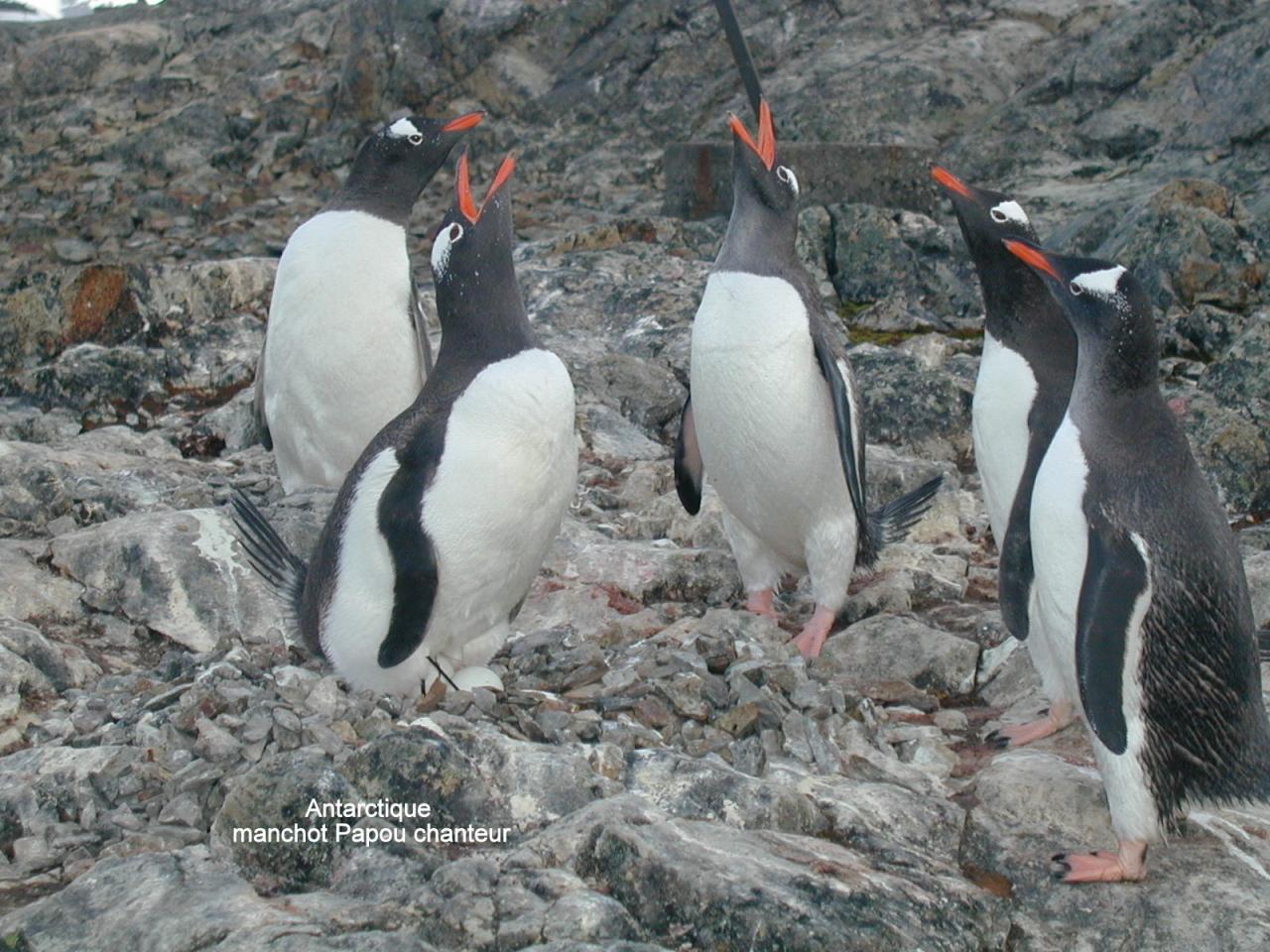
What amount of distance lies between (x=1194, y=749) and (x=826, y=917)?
3.66 feet

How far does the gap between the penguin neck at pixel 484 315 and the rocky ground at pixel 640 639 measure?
3.01 feet

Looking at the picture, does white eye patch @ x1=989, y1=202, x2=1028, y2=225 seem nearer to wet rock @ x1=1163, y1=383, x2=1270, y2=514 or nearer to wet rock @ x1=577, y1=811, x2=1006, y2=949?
wet rock @ x1=1163, y1=383, x2=1270, y2=514

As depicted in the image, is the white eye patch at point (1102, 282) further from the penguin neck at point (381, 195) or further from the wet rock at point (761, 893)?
the penguin neck at point (381, 195)

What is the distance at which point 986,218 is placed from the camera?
523 centimetres

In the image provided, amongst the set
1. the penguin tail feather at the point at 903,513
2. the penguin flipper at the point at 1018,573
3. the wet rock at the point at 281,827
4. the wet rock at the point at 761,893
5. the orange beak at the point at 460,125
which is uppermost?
the orange beak at the point at 460,125

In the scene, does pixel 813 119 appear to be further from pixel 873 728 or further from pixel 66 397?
pixel 873 728

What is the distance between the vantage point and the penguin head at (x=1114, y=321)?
3.75m

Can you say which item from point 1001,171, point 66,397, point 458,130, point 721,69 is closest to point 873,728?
point 458,130

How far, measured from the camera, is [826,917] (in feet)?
9.28

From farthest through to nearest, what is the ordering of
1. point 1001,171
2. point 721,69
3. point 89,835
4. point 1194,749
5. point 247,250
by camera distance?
1. point 721,69
2. point 247,250
3. point 1001,171
4. point 1194,749
5. point 89,835

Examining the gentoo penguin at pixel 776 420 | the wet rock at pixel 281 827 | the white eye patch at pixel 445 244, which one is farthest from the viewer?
the gentoo penguin at pixel 776 420

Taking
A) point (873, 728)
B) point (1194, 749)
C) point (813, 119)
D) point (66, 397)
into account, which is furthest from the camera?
point (813, 119)

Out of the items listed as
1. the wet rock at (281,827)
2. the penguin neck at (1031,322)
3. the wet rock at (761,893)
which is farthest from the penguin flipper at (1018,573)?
the wet rock at (281,827)

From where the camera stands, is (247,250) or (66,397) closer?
(66,397)
